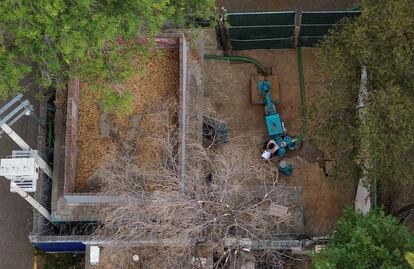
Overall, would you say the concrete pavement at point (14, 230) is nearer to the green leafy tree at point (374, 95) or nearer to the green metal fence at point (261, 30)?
the green metal fence at point (261, 30)

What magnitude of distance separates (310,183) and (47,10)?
1177 centimetres

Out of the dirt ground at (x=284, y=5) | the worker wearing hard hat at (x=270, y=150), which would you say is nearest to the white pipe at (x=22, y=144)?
the worker wearing hard hat at (x=270, y=150)

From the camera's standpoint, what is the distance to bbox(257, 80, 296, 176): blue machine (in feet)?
68.7

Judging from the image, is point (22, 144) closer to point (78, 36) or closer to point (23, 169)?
point (23, 169)

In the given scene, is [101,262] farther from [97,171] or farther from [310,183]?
[310,183]

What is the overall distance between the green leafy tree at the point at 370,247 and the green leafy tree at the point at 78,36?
23.3 feet

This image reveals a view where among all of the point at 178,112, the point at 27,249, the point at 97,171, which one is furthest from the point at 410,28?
the point at 27,249

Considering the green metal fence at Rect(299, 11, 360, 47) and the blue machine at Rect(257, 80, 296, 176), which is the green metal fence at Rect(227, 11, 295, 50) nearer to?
the green metal fence at Rect(299, 11, 360, 47)

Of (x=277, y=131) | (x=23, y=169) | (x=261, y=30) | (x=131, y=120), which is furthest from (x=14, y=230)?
(x=261, y=30)

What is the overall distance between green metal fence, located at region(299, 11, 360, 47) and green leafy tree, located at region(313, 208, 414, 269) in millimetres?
8331

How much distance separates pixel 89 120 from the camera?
18.3 meters

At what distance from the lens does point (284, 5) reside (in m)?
23.2

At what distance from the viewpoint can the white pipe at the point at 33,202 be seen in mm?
16728

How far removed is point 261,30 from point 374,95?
629 cm
